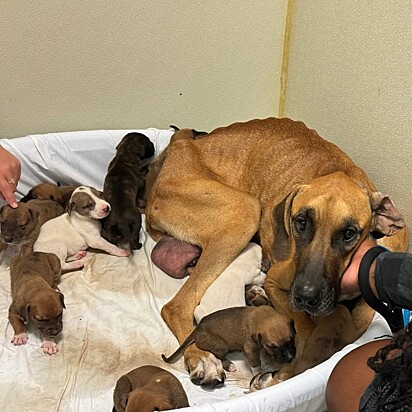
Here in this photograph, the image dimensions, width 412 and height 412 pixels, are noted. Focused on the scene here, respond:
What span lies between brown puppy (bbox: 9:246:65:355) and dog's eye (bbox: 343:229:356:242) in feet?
4.08

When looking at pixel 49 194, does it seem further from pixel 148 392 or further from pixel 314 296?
pixel 314 296

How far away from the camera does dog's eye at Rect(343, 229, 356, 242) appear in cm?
254

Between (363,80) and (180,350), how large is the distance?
5.29 feet

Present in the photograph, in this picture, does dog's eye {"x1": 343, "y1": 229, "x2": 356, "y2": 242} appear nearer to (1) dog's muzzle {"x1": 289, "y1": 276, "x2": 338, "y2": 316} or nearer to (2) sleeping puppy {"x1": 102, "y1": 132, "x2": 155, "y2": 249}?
(1) dog's muzzle {"x1": 289, "y1": 276, "x2": 338, "y2": 316}

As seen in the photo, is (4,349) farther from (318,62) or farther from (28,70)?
(318,62)

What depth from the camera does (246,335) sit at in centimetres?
270

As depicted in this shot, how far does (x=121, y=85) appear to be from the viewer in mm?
3949

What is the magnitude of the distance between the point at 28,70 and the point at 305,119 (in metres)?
1.67

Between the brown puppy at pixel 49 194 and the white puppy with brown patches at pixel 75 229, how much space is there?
260 mm

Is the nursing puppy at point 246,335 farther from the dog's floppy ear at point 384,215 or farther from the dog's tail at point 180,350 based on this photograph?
the dog's floppy ear at point 384,215

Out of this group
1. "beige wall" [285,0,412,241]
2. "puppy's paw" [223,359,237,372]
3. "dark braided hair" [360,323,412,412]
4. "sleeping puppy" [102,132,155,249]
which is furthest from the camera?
"sleeping puppy" [102,132,155,249]

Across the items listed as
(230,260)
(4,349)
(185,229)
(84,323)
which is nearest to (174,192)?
(185,229)

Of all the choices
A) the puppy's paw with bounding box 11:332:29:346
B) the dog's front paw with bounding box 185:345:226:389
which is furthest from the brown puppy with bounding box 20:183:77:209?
the dog's front paw with bounding box 185:345:226:389

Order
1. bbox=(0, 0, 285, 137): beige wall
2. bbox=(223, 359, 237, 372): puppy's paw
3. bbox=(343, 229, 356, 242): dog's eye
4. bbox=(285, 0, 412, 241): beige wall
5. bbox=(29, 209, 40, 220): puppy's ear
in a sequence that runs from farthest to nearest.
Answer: bbox=(0, 0, 285, 137): beige wall
bbox=(29, 209, 40, 220): puppy's ear
bbox=(285, 0, 412, 241): beige wall
bbox=(223, 359, 237, 372): puppy's paw
bbox=(343, 229, 356, 242): dog's eye
